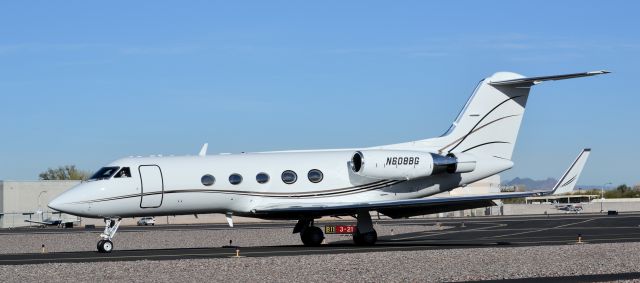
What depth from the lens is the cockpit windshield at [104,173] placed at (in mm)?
30547

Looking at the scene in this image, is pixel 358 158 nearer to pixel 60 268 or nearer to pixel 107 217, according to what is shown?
pixel 107 217

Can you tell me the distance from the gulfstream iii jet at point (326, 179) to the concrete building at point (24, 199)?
179 ft

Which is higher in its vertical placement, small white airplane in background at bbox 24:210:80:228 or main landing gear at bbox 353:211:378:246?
main landing gear at bbox 353:211:378:246

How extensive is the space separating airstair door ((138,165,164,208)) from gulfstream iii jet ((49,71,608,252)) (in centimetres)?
3

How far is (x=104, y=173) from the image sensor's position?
30688 millimetres

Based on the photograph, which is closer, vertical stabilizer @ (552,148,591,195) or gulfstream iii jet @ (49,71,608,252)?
vertical stabilizer @ (552,148,591,195)

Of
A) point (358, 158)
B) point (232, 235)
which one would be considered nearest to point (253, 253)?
point (358, 158)

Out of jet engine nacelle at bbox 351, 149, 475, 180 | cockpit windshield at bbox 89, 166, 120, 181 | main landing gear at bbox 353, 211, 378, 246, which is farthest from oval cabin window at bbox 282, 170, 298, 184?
cockpit windshield at bbox 89, 166, 120, 181

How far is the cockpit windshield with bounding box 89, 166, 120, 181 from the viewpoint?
30.5m

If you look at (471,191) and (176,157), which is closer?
(176,157)

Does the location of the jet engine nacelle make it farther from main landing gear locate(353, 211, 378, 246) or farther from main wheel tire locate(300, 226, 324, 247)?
main wheel tire locate(300, 226, 324, 247)

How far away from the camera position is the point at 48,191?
8481 centimetres

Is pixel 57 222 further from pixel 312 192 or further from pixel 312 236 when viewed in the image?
pixel 312 192

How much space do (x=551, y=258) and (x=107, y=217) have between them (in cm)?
1360
